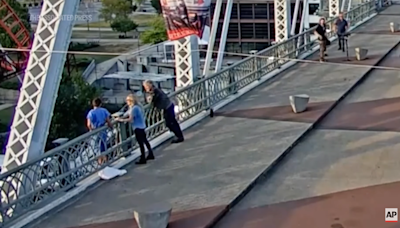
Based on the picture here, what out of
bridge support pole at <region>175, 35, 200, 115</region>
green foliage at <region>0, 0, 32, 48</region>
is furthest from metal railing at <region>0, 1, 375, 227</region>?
green foliage at <region>0, 0, 32, 48</region>

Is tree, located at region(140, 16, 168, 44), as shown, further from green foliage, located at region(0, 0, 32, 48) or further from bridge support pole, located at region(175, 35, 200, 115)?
bridge support pole, located at region(175, 35, 200, 115)

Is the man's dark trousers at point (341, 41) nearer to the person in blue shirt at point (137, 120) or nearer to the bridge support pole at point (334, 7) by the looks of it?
the bridge support pole at point (334, 7)

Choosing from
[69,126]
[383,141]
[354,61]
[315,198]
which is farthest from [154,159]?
[69,126]

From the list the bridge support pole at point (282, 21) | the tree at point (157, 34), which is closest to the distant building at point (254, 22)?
the tree at point (157, 34)

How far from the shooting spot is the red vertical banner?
39.8ft

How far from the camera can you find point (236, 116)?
14133 mm

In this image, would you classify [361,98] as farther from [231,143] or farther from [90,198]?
[90,198]

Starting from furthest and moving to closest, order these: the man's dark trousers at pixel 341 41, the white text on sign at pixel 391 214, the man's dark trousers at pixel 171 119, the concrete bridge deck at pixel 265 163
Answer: the man's dark trousers at pixel 341 41
the man's dark trousers at pixel 171 119
the concrete bridge deck at pixel 265 163
the white text on sign at pixel 391 214

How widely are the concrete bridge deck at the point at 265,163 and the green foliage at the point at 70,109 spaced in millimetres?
25156

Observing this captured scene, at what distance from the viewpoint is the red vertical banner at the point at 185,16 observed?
12141mm

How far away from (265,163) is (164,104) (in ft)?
7.16

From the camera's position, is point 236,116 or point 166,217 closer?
point 166,217

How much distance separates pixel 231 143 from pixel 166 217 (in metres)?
4.19

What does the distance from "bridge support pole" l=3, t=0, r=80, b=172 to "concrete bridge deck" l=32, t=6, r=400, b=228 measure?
1.01 meters
